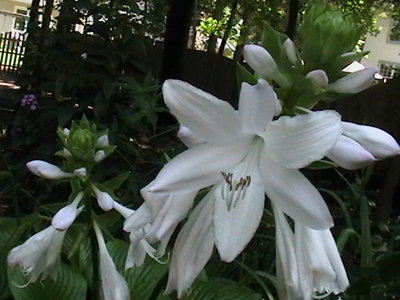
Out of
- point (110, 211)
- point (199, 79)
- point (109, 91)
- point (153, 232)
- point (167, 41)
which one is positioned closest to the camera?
point (153, 232)

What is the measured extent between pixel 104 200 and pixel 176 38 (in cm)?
775

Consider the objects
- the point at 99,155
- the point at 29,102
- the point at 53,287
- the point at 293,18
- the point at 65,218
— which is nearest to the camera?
the point at 65,218

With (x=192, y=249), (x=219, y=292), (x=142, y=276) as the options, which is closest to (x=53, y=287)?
(x=142, y=276)

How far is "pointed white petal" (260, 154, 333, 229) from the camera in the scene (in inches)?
28.2

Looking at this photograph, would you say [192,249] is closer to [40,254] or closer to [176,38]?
[40,254]

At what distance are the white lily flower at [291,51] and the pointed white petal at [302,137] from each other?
3.5 inches

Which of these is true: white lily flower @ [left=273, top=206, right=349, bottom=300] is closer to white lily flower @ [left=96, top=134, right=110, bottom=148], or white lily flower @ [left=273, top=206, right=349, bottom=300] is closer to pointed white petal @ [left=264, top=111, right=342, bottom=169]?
pointed white petal @ [left=264, top=111, right=342, bottom=169]

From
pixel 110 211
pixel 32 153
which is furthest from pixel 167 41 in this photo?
Result: pixel 110 211

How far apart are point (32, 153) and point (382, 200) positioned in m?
1.87

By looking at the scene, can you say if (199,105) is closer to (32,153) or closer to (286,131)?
(286,131)

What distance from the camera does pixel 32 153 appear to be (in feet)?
11.7

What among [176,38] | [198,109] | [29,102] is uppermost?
[176,38]

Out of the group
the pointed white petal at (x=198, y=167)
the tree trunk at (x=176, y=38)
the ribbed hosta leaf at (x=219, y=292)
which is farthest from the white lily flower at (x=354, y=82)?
the tree trunk at (x=176, y=38)

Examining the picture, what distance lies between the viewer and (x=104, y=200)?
110cm
